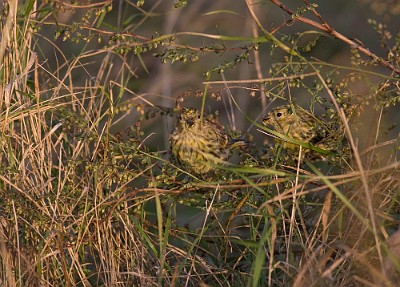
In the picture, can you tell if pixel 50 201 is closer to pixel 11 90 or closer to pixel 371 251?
pixel 11 90

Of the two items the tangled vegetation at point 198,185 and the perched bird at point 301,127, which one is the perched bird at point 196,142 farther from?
the perched bird at point 301,127

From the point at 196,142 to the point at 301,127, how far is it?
568 mm

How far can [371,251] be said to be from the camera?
11.8 feet

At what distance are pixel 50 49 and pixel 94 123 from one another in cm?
339

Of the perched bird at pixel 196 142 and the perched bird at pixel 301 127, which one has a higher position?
the perched bird at pixel 301 127

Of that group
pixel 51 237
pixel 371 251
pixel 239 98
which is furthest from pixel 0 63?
pixel 239 98

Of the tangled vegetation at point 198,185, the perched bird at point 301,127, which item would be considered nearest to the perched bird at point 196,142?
the tangled vegetation at point 198,185

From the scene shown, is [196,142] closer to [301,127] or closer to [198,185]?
[301,127]

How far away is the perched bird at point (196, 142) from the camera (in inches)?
186

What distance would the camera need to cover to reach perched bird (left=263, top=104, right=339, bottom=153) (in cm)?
418

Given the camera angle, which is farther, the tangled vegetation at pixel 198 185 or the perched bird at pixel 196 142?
the perched bird at pixel 196 142

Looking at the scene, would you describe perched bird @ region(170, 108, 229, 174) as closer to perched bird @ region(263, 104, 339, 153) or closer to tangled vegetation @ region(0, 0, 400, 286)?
tangled vegetation @ region(0, 0, 400, 286)

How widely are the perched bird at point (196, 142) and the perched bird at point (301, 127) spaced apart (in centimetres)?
26

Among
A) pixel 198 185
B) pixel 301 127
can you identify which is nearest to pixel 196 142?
pixel 301 127
